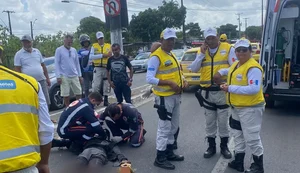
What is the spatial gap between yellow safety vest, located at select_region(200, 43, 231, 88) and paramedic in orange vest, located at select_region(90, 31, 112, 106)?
3997 millimetres

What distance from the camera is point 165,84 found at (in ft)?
15.1

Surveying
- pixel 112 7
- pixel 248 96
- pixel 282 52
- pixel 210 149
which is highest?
pixel 112 7

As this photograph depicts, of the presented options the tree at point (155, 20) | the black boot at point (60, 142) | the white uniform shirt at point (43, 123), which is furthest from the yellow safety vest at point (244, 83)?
the tree at point (155, 20)

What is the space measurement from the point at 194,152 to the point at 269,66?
3207 mm

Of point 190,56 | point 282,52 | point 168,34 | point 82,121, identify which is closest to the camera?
point 168,34

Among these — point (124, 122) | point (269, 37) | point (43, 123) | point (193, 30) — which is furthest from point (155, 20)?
point (43, 123)

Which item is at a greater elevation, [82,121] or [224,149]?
[82,121]

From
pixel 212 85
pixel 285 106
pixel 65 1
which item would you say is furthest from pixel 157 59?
pixel 65 1

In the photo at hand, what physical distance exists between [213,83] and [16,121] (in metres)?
3.34

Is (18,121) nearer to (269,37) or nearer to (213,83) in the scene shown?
(213,83)

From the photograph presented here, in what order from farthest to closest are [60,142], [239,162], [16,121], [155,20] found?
[155,20], [60,142], [239,162], [16,121]

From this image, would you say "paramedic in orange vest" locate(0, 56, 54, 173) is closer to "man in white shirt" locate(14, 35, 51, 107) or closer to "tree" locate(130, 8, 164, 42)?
"man in white shirt" locate(14, 35, 51, 107)

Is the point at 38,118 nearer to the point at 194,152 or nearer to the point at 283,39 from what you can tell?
the point at 194,152

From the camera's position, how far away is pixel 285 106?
337 inches
